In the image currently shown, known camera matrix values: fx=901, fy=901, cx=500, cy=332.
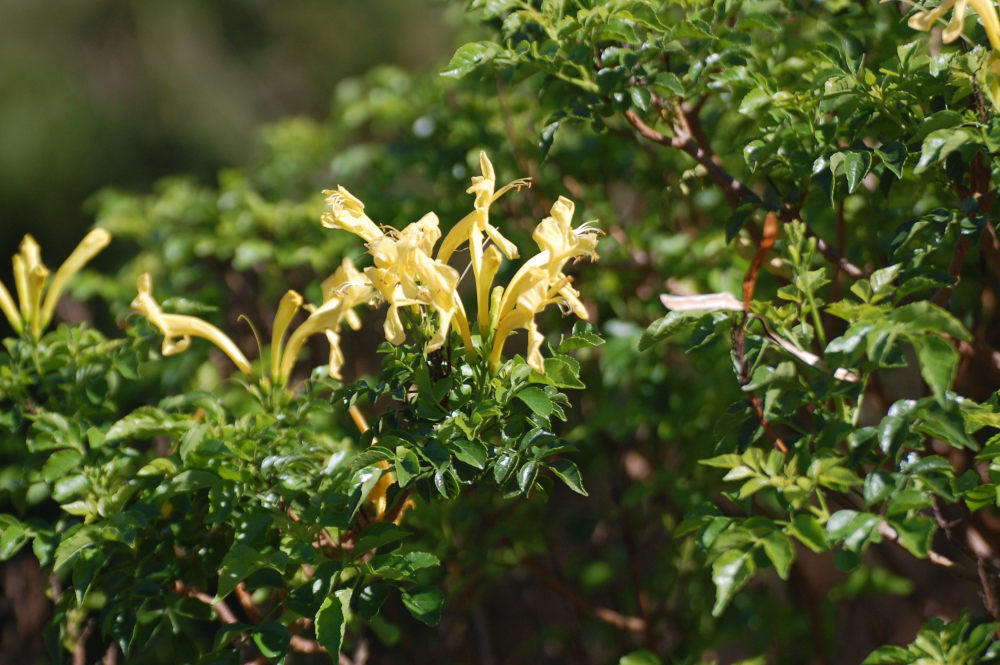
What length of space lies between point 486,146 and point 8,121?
3.76 m

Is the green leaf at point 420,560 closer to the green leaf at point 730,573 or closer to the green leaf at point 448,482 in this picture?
the green leaf at point 448,482

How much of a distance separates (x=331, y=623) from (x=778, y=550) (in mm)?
510

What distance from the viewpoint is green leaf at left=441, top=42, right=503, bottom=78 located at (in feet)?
4.34

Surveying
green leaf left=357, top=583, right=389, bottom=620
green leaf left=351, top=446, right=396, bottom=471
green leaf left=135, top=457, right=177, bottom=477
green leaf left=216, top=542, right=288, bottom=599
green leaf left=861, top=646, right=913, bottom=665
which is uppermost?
green leaf left=351, top=446, right=396, bottom=471

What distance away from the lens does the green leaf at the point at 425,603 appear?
1104 mm

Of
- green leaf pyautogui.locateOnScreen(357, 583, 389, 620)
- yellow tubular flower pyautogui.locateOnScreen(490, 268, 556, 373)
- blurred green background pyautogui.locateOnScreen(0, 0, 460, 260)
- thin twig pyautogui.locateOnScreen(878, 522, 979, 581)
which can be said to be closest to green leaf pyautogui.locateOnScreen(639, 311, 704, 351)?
yellow tubular flower pyautogui.locateOnScreen(490, 268, 556, 373)

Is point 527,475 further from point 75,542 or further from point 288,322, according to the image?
point 75,542

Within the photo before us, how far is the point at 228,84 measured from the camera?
5527 mm

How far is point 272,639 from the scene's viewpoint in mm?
1104

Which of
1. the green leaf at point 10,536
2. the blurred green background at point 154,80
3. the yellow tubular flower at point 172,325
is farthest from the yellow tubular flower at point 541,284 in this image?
the blurred green background at point 154,80

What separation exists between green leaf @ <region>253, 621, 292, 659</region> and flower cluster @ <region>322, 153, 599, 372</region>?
0.38 metres

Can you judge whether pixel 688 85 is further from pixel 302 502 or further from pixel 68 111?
pixel 68 111

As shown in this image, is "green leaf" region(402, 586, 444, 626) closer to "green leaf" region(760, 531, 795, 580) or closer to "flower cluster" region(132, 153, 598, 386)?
"flower cluster" region(132, 153, 598, 386)

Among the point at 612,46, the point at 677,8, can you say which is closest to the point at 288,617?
the point at 612,46
